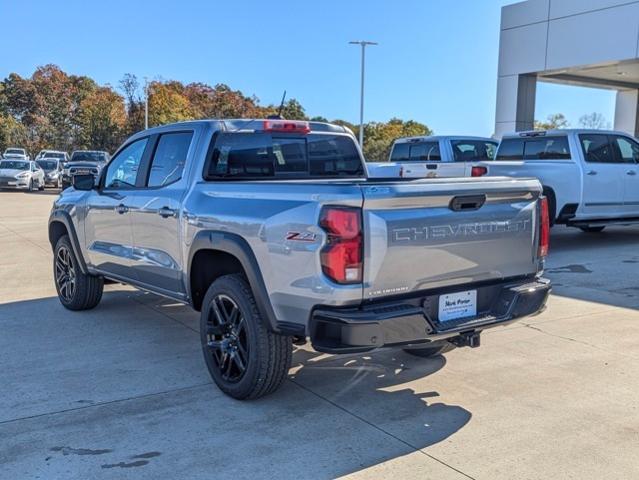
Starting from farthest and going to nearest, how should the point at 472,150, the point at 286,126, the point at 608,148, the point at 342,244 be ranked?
the point at 472,150 → the point at 608,148 → the point at 286,126 → the point at 342,244

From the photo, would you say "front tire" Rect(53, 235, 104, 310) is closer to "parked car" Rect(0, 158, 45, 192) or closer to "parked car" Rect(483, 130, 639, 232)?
"parked car" Rect(483, 130, 639, 232)

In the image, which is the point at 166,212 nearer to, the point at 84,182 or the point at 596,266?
the point at 84,182

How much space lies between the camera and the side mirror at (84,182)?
246 inches

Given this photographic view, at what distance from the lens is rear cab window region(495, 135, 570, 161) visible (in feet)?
36.0

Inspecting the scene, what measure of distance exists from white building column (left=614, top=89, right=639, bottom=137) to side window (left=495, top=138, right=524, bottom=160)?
57.9 feet

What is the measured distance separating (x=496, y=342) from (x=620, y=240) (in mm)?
7750

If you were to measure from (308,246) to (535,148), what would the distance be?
8.97m

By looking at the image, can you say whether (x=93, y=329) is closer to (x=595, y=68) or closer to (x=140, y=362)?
(x=140, y=362)

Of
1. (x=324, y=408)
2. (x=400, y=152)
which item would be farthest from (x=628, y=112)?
(x=324, y=408)

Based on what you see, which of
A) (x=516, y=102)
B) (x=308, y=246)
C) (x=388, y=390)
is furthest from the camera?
(x=516, y=102)

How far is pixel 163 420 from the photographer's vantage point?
4000 mm

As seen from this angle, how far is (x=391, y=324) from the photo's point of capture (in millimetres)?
3506

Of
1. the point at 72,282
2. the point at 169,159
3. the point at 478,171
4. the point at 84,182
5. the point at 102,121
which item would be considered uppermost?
the point at 102,121

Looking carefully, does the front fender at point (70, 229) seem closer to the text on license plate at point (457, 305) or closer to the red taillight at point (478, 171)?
the text on license plate at point (457, 305)
